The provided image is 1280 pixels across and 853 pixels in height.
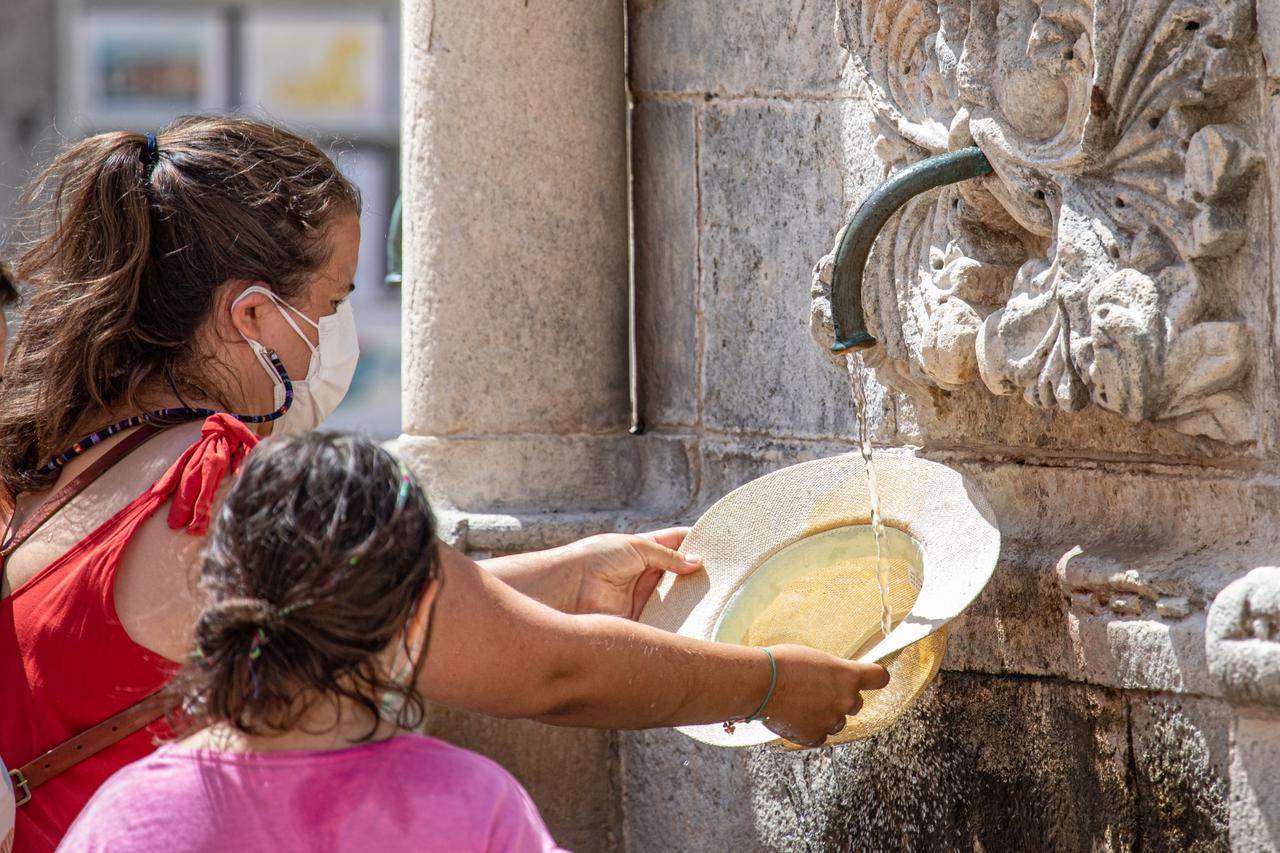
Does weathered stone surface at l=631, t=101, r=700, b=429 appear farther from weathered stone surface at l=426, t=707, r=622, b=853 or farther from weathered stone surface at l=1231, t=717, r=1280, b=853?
weathered stone surface at l=1231, t=717, r=1280, b=853

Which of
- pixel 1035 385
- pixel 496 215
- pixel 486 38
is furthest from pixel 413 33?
pixel 1035 385

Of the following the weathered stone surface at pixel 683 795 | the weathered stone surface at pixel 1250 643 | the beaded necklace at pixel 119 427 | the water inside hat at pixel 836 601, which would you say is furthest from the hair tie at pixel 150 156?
the weathered stone surface at pixel 683 795

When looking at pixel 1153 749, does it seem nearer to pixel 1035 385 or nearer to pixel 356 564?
pixel 1035 385

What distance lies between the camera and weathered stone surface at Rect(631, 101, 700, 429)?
128 inches

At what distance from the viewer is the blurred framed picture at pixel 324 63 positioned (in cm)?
898

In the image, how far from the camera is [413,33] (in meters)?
3.33

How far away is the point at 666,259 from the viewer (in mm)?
3344

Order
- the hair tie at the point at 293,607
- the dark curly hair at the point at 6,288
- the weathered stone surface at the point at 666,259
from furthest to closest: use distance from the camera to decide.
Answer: the weathered stone surface at the point at 666,259 → the dark curly hair at the point at 6,288 → the hair tie at the point at 293,607

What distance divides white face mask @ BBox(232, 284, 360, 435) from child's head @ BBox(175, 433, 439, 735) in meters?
0.72

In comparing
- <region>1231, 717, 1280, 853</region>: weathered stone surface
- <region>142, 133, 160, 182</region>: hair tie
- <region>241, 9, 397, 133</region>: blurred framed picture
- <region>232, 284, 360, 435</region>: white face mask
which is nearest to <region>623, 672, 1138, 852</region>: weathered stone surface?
<region>1231, 717, 1280, 853</region>: weathered stone surface

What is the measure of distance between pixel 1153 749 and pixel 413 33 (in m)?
1.97

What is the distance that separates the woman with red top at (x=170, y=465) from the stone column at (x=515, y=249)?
1023mm

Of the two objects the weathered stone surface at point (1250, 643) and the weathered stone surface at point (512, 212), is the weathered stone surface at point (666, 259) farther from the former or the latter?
the weathered stone surface at point (1250, 643)

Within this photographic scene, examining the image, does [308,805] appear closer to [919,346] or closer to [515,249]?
[919,346]
